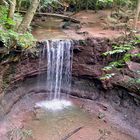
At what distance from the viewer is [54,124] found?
35.4 feet

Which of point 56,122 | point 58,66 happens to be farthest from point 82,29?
point 56,122

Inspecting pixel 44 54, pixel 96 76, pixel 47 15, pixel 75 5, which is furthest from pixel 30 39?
pixel 75 5

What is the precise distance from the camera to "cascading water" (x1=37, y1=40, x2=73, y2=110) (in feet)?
40.8

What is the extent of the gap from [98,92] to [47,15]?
7227 mm

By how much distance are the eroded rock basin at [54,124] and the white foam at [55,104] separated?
22 centimetres

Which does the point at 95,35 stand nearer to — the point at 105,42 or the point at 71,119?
the point at 105,42

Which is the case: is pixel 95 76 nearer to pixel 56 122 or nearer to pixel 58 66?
pixel 58 66

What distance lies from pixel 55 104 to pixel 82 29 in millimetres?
5009

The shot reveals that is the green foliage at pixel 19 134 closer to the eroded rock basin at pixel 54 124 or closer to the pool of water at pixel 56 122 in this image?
the eroded rock basin at pixel 54 124

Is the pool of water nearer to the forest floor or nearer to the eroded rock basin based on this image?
the eroded rock basin

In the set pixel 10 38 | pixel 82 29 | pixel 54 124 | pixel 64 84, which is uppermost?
pixel 10 38

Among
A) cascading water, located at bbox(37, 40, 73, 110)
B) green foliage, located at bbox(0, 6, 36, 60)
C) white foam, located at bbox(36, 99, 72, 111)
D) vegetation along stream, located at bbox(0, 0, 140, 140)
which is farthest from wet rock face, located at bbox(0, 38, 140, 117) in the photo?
green foliage, located at bbox(0, 6, 36, 60)

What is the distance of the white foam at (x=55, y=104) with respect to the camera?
480 inches

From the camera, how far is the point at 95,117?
11.9 m
